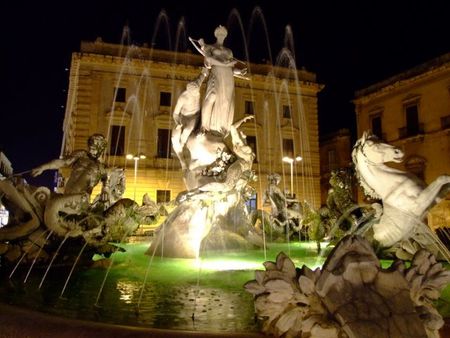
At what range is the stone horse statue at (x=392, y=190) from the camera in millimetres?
4980

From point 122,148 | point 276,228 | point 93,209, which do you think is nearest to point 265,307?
point 93,209

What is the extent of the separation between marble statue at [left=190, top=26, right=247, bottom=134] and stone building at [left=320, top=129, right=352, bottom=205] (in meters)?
28.7

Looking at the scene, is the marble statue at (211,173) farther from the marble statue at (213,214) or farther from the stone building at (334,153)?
the stone building at (334,153)

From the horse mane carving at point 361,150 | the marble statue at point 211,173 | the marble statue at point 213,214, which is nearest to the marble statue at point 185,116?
the marble statue at point 211,173

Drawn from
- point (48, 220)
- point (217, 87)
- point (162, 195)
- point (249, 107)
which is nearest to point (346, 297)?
point (48, 220)

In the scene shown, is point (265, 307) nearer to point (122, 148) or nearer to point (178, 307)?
point (178, 307)

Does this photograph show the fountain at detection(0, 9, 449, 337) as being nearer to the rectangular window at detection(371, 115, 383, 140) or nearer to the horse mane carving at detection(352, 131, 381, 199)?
the horse mane carving at detection(352, 131, 381, 199)

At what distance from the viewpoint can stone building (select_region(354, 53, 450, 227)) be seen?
2578 cm

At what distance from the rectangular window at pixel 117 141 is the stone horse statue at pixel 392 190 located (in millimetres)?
22653

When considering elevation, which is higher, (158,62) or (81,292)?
(158,62)

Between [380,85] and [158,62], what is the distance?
16758 millimetres

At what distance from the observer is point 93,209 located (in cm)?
615

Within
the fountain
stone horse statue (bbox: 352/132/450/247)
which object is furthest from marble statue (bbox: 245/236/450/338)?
stone horse statue (bbox: 352/132/450/247)

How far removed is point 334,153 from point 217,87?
30.6 m
